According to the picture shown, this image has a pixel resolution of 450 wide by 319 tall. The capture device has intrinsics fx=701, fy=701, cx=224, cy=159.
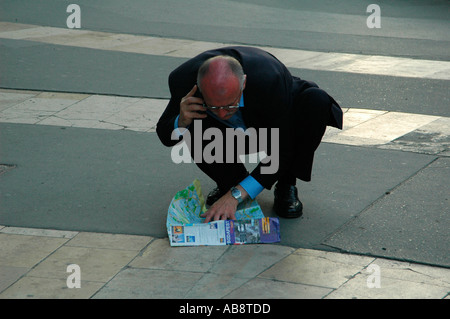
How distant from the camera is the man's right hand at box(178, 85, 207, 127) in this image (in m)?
3.57

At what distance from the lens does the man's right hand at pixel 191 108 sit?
3.57 metres

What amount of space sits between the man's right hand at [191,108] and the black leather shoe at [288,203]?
78cm

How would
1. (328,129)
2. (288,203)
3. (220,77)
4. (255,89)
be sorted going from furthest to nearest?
(328,129) < (288,203) < (255,89) < (220,77)

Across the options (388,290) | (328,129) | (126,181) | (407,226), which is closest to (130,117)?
(126,181)

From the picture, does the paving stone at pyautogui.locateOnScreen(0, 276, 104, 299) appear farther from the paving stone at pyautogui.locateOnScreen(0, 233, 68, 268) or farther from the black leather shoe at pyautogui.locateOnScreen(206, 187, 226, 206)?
the black leather shoe at pyautogui.locateOnScreen(206, 187, 226, 206)

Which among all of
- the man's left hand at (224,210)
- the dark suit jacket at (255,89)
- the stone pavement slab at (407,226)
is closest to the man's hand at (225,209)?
the man's left hand at (224,210)

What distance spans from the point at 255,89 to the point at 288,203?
774 millimetres

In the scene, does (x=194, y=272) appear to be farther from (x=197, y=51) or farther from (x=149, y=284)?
(x=197, y=51)

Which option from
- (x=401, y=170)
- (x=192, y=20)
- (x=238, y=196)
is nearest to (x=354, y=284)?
(x=238, y=196)

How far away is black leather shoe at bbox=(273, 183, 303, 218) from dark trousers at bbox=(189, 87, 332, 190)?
4.0 inches

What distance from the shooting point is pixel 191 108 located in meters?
3.59

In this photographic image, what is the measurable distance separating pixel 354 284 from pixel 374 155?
6.52ft

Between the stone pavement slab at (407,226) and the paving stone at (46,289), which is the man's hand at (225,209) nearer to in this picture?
Answer: the stone pavement slab at (407,226)
